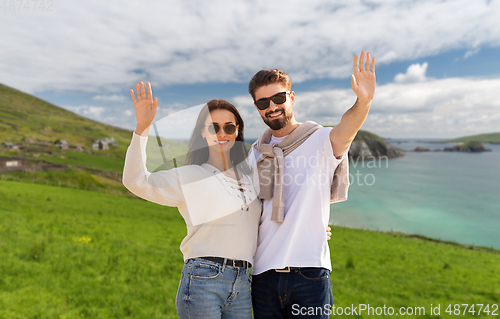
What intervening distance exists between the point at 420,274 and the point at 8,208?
98.8ft

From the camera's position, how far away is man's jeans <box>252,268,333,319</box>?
2.81 meters

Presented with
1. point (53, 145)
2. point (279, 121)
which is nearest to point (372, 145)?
point (53, 145)

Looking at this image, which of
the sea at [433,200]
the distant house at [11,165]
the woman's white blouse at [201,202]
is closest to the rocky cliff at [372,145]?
the sea at [433,200]

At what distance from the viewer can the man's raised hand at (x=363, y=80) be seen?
2545 mm

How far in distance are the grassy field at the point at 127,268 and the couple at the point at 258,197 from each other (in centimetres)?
852

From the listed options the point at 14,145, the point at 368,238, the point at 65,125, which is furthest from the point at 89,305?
the point at 65,125

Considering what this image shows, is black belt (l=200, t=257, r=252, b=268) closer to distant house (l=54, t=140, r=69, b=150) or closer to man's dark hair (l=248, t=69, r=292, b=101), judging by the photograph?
man's dark hair (l=248, t=69, r=292, b=101)

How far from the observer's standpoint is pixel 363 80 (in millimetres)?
2574

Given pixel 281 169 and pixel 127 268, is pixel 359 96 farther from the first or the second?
pixel 127 268

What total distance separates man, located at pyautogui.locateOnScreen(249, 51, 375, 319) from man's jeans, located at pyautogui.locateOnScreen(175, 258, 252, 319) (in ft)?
1.20

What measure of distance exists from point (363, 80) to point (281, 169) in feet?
3.95

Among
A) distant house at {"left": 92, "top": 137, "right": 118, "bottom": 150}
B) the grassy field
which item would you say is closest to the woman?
the grassy field

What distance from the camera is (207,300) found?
249 cm

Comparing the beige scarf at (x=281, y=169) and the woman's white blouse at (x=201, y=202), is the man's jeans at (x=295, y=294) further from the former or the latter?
the beige scarf at (x=281, y=169)
